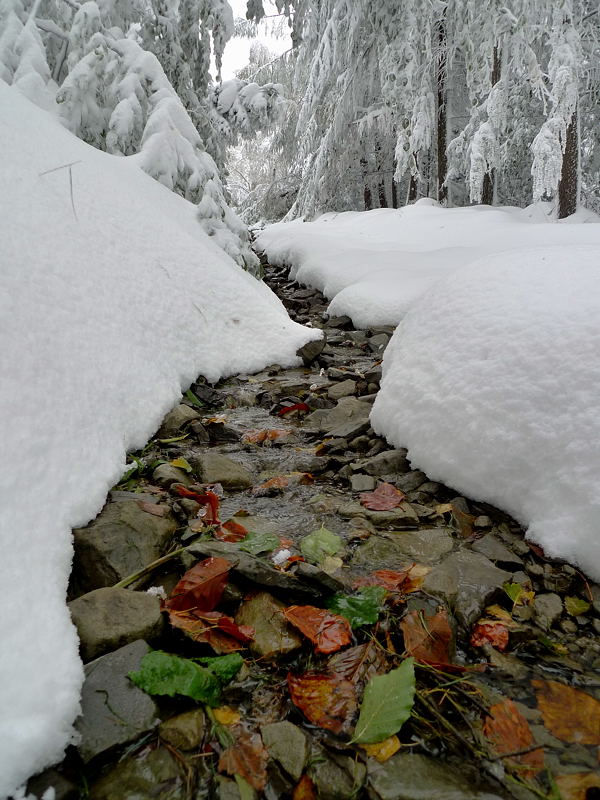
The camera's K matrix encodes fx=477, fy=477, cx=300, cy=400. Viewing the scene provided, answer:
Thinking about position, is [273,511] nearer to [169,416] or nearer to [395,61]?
[169,416]

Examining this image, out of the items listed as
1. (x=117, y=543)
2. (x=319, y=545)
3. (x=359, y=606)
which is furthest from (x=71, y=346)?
(x=359, y=606)

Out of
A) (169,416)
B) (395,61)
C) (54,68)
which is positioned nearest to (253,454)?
(169,416)

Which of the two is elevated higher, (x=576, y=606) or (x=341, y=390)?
(x=341, y=390)

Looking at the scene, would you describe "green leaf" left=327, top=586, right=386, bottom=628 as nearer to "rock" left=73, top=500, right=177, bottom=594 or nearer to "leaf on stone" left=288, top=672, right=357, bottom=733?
"leaf on stone" left=288, top=672, right=357, bottom=733

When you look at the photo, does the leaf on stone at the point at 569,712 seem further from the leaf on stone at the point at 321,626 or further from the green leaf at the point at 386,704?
the leaf on stone at the point at 321,626

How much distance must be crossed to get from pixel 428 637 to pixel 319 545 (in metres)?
0.52

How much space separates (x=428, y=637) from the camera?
4.27 ft

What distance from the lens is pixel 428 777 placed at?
0.98 metres

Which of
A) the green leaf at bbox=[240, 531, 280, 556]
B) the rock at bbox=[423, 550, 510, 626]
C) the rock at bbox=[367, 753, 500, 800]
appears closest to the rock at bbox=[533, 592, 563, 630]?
the rock at bbox=[423, 550, 510, 626]

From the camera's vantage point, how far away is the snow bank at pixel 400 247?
211 inches

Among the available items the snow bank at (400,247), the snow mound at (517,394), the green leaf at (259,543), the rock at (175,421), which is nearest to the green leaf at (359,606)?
the green leaf at (259,543)

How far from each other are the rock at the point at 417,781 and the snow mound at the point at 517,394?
868 millimetres

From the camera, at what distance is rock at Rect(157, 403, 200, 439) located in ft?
8.30

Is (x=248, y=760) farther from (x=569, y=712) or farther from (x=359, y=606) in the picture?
(x=569, y=712)
